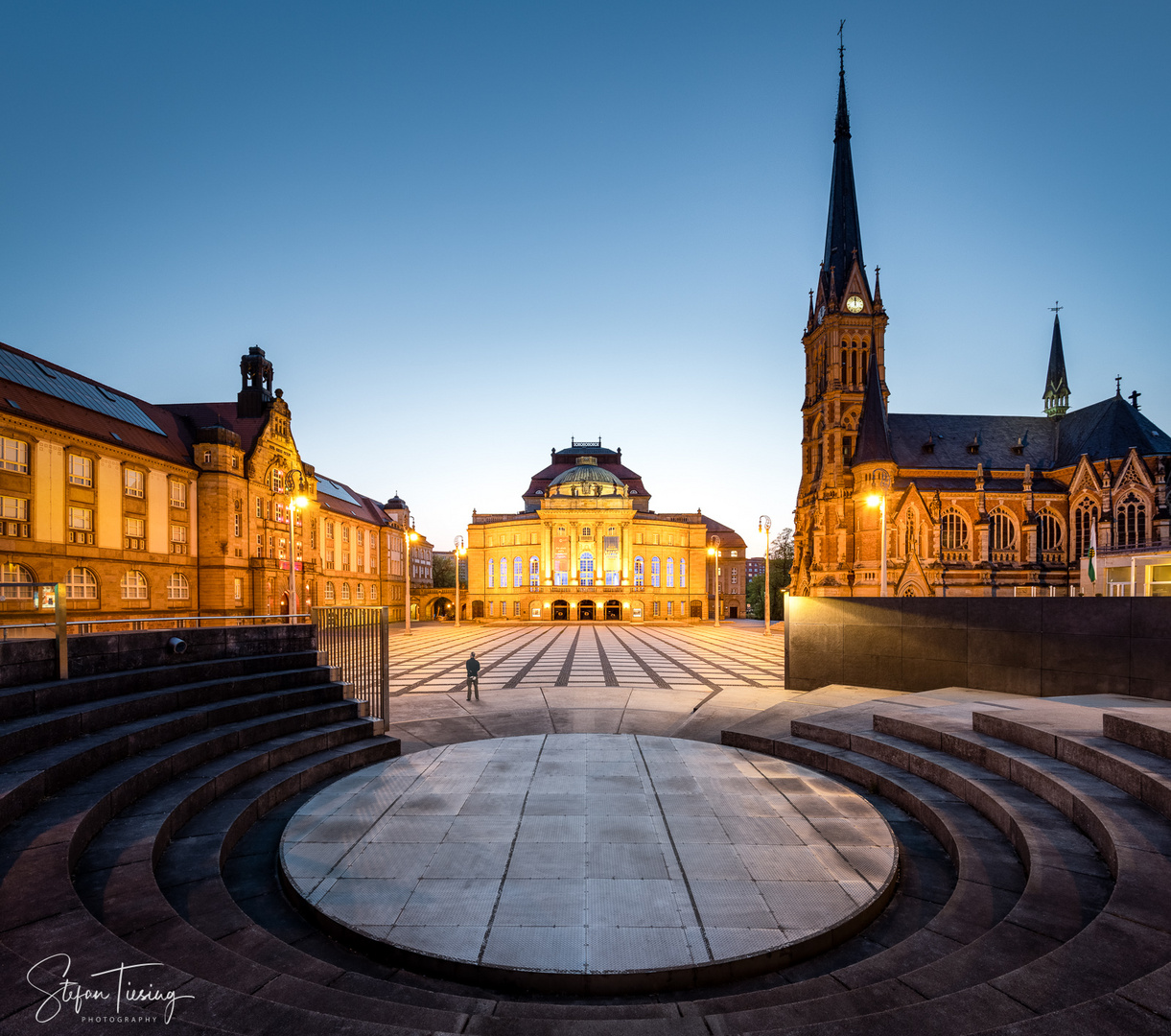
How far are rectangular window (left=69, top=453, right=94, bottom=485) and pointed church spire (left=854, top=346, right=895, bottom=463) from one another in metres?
59.8

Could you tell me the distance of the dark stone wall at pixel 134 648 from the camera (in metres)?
8.06

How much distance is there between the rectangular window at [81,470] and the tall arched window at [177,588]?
335 inches

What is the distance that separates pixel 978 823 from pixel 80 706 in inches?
451

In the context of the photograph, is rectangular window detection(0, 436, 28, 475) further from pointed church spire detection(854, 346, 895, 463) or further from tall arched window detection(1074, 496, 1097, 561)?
tall arched window detection(1074, 496, 1097, 561)

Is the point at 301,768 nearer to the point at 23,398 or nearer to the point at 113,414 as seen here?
the point at 23,398

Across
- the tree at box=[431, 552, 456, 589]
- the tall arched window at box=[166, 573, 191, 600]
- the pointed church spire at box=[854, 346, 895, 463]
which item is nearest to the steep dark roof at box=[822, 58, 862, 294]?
the pointed church spire at box=[854, 346, 895, 463]

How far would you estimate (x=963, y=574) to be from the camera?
58.7m

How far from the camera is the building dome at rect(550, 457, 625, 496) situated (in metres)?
78.8

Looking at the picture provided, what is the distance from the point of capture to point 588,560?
7844 cm

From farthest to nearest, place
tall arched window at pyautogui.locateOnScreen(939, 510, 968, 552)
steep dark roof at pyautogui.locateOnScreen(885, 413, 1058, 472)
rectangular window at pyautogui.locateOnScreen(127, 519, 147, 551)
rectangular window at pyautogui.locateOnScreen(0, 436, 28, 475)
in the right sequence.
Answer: steep dark roof at pyautogui.locateOnScreen(885, 413, 1058, 472)
tall arched window at pyautogui.locateOnScreen(939, 510, 968, 552)
rectangular window at pyautogui.locateOnScreen(127, 519, 147, 551)
rectangular window at pyautogui.locateOnScreen(0, 436, 28, 475)

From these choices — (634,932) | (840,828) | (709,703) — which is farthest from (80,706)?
(709,703)

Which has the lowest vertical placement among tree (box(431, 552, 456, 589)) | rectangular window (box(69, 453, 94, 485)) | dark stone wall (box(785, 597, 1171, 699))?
tree (box(431, 552, 456, 589))

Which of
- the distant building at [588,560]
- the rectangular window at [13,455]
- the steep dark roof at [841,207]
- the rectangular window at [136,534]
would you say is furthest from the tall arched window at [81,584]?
the steep dark roof at [841,207]

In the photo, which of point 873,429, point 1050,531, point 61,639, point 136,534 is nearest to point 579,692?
point 61,639
